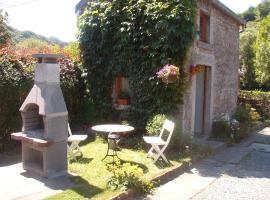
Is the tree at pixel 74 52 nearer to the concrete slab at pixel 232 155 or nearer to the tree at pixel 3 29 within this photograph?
the concrete slab at pixel 232 155

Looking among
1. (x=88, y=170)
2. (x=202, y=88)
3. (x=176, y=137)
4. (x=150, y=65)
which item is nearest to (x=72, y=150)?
(x=88, y=170)

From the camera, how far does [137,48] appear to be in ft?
33.1

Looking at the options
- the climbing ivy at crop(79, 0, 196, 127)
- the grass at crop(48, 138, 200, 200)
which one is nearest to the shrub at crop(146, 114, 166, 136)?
the climbing ivy at crop(79, 0, 196, 127)

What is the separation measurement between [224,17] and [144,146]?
21.7ft

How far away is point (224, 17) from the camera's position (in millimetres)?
12906

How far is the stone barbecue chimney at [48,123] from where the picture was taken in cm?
654

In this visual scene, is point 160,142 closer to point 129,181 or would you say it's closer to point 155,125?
point 155,125

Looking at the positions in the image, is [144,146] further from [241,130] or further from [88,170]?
[241,130]

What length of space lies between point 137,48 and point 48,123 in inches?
177

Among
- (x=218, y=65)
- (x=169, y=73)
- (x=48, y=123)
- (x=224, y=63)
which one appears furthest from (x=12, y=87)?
(x=224, y=63)

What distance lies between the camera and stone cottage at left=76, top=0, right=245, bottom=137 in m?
10.3

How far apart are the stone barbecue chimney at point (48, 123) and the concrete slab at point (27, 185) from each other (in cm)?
19

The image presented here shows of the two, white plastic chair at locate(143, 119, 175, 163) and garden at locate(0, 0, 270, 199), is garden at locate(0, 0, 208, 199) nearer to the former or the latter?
garden at locate(0, 0, 270, 199)

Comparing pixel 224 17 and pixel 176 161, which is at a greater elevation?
pixel 224 17
